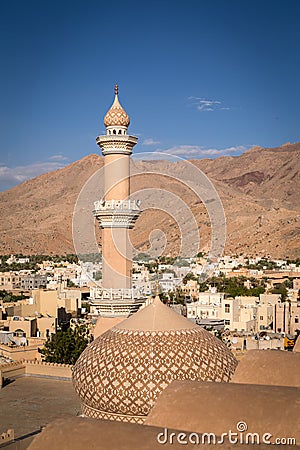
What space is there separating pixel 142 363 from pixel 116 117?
6.41 metres

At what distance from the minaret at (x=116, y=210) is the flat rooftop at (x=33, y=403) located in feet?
5.69

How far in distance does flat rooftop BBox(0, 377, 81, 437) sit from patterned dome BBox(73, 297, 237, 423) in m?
2.50

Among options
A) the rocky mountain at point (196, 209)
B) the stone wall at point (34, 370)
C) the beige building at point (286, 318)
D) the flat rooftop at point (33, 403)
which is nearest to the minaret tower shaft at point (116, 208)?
the stone wall at point (34, 370)

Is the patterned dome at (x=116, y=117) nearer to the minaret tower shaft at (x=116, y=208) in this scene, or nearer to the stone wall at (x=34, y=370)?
the minaret tower shaft at (x=116, y=208)

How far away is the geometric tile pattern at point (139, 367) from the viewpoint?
591 centimetres

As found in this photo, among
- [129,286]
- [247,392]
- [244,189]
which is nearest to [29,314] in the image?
[129,286]

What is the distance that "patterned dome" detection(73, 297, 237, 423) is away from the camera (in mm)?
5914

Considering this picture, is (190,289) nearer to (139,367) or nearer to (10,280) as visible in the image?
(10,280)

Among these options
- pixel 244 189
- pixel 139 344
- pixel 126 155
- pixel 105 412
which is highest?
pixel 244 189

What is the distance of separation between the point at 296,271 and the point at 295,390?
47.8 m

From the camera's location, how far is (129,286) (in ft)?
37.2

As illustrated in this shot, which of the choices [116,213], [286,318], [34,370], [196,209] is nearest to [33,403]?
[34,370]

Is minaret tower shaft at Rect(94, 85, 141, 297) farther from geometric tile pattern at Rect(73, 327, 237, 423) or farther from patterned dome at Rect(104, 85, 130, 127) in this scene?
geometric tile pattern at Rect(73, 327, 237, 423)

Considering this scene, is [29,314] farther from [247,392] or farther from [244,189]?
[244,189]
